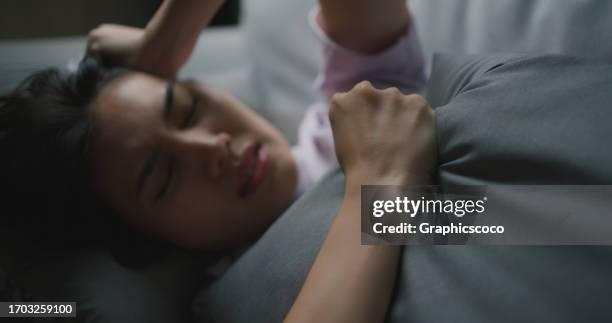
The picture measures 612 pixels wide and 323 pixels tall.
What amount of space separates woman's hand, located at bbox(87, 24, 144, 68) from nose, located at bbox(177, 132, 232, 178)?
0.55ft

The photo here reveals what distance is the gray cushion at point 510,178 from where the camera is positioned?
308 mm

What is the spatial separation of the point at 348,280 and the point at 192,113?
366 millimetres

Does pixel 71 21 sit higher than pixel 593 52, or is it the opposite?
pixel 71 21

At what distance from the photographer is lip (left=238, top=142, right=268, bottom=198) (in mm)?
651

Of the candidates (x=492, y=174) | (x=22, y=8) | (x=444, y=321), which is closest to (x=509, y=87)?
(x=492, y=174)

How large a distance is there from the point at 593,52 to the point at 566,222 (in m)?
0.22

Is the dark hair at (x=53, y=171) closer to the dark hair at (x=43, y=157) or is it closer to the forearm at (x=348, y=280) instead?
the dark hair at (x=43, y=157)

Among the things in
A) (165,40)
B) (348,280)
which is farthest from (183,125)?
(348,280)

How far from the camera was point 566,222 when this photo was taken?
0.32 meters

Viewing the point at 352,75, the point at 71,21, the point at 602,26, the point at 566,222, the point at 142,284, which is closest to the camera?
the point at 566,222

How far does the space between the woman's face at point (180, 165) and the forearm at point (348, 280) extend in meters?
0.26

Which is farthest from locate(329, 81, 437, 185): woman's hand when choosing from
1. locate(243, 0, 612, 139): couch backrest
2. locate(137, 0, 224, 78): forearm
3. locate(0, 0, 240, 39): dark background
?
locate(0, 0, 240, 39): dark background

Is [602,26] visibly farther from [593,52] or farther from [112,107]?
[112,107]

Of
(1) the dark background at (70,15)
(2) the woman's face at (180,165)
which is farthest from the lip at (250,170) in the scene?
(1) the dark background at (70,15)
